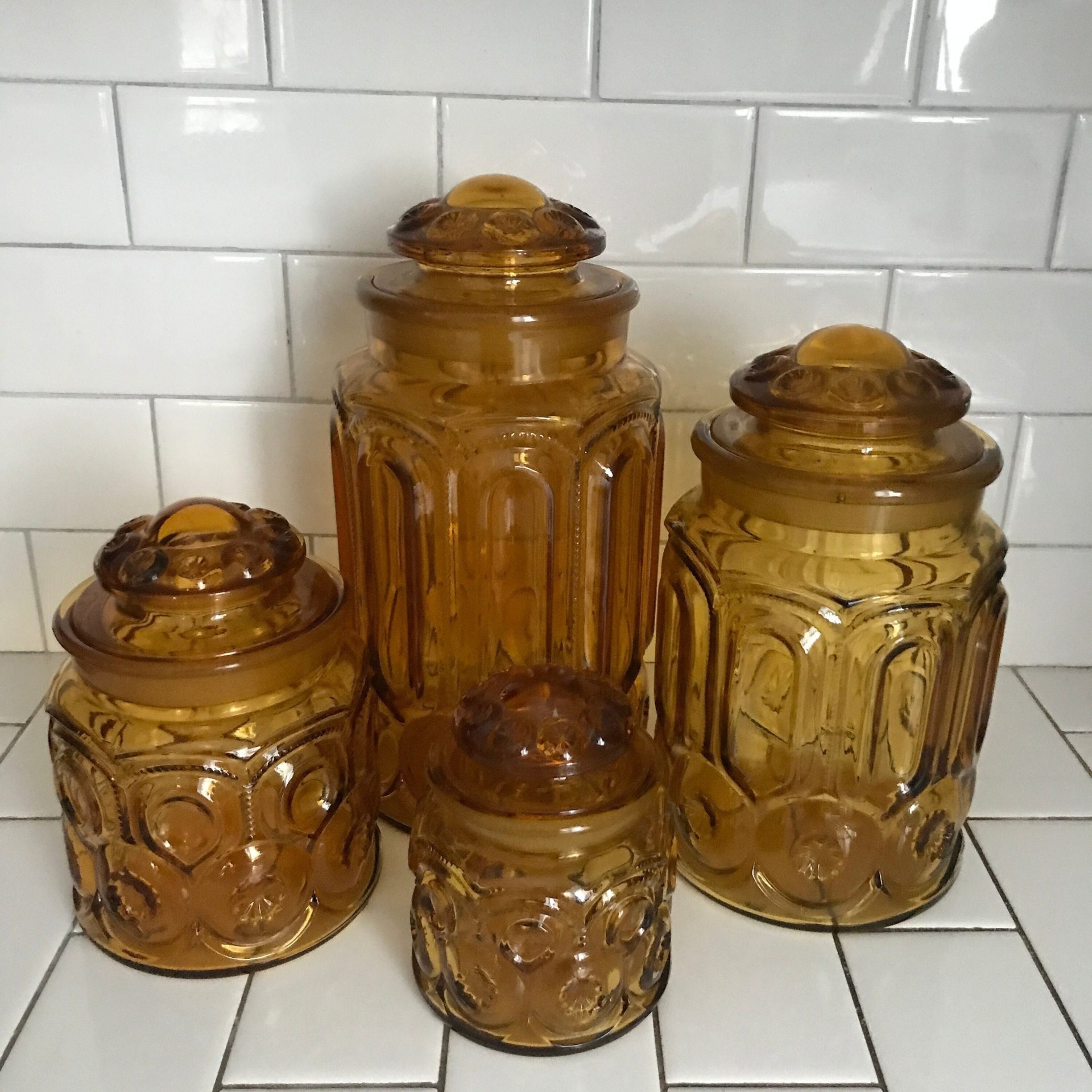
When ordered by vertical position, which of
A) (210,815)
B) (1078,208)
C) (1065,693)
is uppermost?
(1078,208)

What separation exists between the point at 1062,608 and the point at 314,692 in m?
0.64

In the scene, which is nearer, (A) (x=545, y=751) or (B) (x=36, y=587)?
(A) (x=545, y=751)

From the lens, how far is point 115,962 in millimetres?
624

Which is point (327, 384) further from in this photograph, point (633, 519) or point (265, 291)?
point (633, 519)

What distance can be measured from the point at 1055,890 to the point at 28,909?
2.03 ft

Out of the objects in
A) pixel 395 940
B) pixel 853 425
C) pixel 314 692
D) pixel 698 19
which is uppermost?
pixel 698 19

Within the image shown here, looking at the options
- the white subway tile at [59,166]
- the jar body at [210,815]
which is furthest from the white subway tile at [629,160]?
the jar body at [210,815]

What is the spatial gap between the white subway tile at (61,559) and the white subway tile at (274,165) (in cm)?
24

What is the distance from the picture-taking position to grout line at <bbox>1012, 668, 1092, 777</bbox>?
81 cm

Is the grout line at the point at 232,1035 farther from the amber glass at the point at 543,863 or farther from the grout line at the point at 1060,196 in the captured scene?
the grout line at the point at 1060,196

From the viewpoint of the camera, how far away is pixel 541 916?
0.55m

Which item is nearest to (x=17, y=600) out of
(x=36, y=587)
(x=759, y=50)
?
(x=36, y=587)

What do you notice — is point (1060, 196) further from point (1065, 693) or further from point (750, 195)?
point (1065, 693)

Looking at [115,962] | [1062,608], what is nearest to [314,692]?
[115,962]
